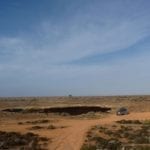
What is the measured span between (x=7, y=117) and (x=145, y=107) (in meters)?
24.3

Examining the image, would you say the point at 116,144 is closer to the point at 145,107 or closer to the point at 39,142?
the point at 39,142

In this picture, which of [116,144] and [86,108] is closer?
[116,144]

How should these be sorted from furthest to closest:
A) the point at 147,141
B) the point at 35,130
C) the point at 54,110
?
the point at 54,110 → the point at 35,130 → the point at 147,141

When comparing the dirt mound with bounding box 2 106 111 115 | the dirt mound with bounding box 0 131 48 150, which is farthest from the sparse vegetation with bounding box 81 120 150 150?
the dirt mound with bounding box 2 106 111 115

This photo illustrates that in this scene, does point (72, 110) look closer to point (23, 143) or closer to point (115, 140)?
point (115, 140)

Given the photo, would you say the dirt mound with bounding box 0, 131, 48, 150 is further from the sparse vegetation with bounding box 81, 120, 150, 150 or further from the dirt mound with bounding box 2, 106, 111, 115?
the dirt mound with bounding box 2, 106, 111, 115

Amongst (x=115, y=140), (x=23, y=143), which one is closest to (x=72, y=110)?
(x=115, y=140)

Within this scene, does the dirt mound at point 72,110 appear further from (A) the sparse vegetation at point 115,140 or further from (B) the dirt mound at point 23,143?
(B) the dirt mound at point 23,143

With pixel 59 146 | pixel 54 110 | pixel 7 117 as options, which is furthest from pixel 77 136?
pixel 54 110

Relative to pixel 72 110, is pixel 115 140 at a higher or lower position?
lower

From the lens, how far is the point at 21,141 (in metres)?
26.6

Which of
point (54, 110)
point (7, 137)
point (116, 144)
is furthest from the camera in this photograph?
point (54, 110)

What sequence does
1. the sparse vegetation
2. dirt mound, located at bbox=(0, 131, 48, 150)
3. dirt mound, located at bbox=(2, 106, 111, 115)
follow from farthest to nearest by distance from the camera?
dirt mound, located at bbox=(2, 106, 111, 115), dirt mound, located at bbox=(0, 131, 48, 150), the sparse vegetation

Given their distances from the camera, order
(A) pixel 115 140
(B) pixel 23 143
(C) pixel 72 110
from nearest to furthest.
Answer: (B) pixel 23 143
(A) pixel 115 140
(C) pixel 72 110
